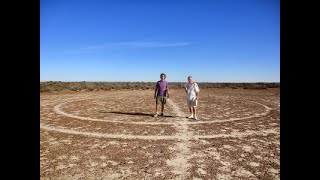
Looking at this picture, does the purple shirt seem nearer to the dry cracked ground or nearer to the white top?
the white top

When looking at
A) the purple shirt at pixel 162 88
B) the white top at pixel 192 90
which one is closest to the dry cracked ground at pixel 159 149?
the white top at pixel 192 90

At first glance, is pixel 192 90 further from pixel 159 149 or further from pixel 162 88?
pixel 159 149

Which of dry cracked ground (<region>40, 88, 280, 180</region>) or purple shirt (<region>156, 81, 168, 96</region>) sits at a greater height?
purple shirt (<region>156, 81, 168, 96</region>)

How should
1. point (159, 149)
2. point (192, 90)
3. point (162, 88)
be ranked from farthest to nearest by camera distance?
point (162, 88), point (192, 90), point (159, 149)

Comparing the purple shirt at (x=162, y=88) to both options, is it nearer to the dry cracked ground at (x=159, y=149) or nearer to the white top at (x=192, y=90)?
the white top at (x=192, y=90)

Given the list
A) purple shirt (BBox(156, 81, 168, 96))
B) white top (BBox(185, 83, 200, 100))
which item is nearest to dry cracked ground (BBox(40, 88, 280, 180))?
white top (BBox(185, 83, 200, 100))

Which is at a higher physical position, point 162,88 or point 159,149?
point 162,88

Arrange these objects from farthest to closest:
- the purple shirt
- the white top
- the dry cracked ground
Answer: the purple shirt
the white top
the dry cracked ground

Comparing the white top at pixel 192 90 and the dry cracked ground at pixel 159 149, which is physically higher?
the white top at pixel 192 90

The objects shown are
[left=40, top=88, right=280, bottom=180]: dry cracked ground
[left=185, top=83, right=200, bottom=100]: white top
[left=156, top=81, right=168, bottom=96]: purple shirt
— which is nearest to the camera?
[left=40, top=88, right=280, bottom=180]: dry cracked ground

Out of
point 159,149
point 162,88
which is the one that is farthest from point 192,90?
point 159,149

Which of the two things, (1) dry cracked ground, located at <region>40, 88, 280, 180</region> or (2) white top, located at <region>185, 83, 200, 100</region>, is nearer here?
(1) dry cracked ground, located at <region>40, 88, 280, 180</region>
